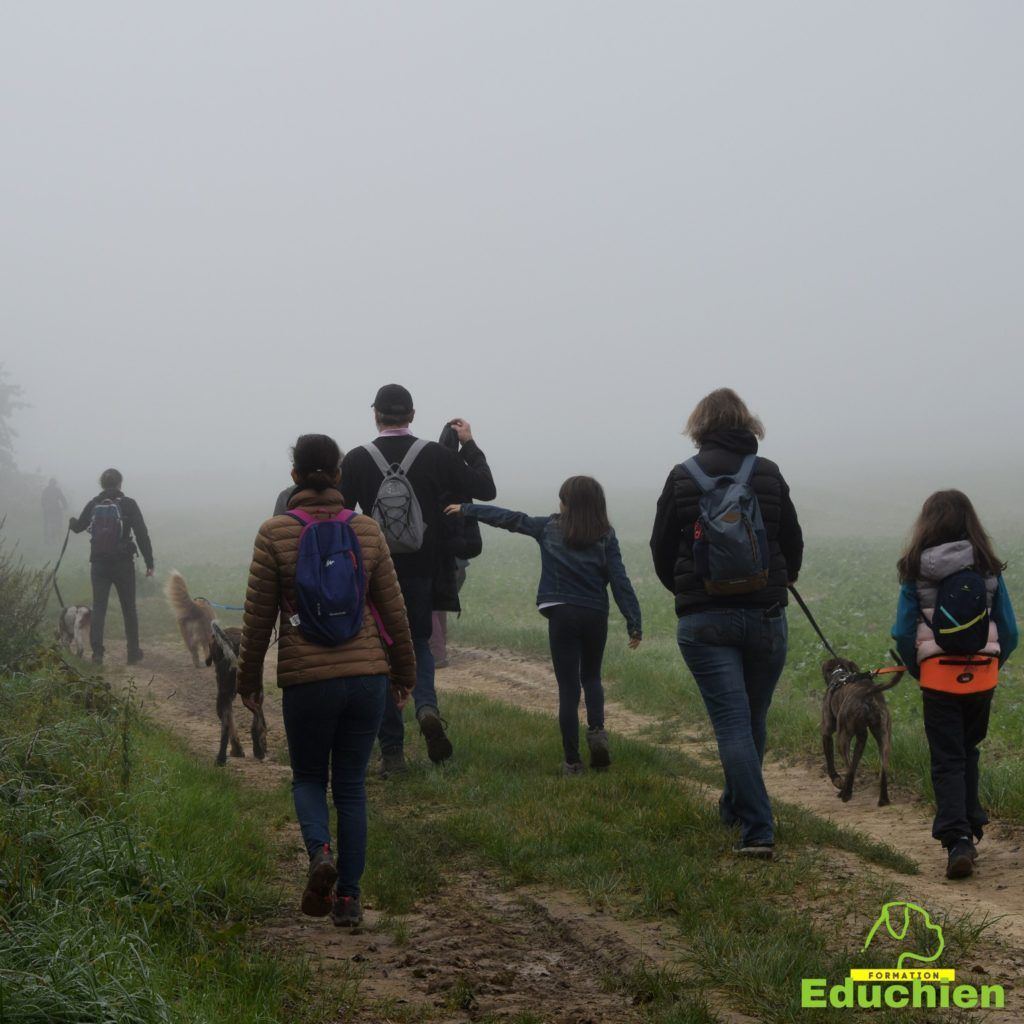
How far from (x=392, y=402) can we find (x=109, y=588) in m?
8.01

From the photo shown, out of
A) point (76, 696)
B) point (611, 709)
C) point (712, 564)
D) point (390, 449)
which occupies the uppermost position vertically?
point (390, 449)

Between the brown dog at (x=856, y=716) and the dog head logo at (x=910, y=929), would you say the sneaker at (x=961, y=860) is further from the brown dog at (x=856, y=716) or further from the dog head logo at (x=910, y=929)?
the brown dog at (x=856, y=716)

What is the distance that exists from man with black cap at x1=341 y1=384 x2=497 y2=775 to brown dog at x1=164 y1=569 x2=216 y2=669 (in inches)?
210

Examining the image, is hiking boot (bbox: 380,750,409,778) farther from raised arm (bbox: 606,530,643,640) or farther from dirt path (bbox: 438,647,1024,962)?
dirt path (bbox: 438,647,1024,962)

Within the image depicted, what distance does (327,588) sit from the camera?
→ 15.6ft

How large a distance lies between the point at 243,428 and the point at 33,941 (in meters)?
189

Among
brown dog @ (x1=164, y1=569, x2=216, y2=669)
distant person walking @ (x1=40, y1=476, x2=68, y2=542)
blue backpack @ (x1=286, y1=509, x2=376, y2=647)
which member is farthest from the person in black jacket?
distant person walking @ (x1=40, y1=476, x2=68, y2=542)

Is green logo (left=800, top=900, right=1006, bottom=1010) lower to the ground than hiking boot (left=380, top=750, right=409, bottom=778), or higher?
higher

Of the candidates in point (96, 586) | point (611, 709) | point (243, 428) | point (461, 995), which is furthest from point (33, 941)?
point (243, 428)

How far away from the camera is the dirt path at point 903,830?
510 cm

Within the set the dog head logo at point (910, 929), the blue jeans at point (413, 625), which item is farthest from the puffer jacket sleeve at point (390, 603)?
the blue jeans at point (413, 625)

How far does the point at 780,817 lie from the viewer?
21.5 ft

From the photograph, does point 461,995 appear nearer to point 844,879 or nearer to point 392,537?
point 844,879

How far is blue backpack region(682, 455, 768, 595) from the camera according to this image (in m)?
5.70
